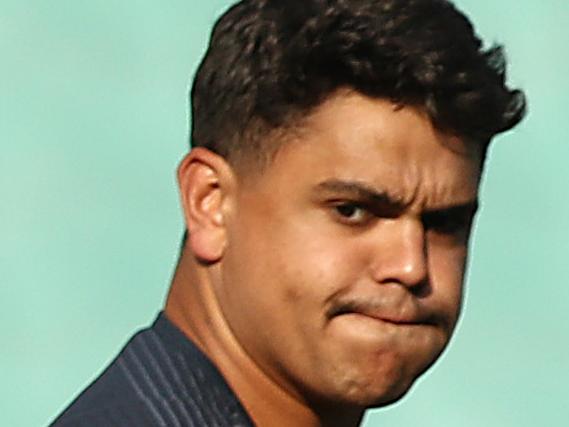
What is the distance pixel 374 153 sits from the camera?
9.12m

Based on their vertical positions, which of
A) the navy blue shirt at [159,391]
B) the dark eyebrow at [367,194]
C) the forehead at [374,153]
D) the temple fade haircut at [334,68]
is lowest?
the navy blue shirt at [159,391]

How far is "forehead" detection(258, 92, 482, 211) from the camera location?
9109 mm

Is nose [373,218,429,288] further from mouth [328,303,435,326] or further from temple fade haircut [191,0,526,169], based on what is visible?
temple fade haircut [191,0,526,169]

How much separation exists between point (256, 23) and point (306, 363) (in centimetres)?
125

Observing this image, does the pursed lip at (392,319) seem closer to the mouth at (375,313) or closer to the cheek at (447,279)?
the mouth at (375,313)

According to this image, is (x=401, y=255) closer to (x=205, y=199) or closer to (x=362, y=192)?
(x=362, y=192)

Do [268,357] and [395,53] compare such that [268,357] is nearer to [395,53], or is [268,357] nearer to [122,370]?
[122,370]

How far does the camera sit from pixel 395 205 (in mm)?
9141

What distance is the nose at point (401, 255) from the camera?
9.02 meters

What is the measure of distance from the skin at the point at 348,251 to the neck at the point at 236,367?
0.12 ft

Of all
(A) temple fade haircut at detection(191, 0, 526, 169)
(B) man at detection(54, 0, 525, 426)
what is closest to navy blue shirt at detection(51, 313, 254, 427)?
(B) man at detection(54, 0, 525, 426)

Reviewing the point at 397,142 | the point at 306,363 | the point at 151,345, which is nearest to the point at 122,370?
the point at 151,345

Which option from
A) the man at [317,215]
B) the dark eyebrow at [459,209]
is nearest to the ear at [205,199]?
the man at [317,215]

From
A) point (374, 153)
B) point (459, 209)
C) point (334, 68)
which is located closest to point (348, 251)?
point (374, 153)
